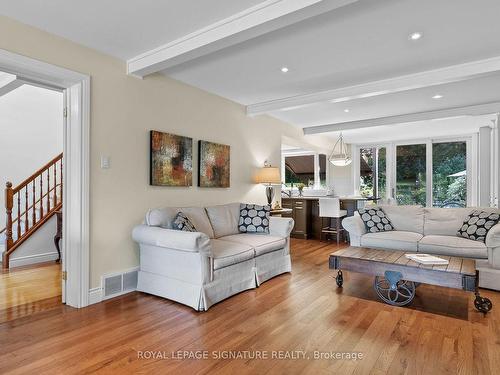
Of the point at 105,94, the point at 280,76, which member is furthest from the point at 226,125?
the point at 105,94

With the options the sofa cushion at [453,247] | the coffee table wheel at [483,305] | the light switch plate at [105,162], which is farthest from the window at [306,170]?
the light switch plate at [105,162]

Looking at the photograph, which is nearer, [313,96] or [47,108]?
[313,96]

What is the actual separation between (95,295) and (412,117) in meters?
5.45

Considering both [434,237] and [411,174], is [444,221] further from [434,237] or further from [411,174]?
[411,174]

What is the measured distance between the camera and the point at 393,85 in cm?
381

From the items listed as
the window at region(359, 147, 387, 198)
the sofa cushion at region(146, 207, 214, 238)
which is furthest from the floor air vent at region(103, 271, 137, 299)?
the window at region(359, 147, 387, 198)

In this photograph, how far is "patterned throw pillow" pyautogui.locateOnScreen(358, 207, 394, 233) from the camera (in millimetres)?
4418

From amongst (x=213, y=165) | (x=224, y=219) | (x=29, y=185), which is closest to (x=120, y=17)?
(x=213, y=165)

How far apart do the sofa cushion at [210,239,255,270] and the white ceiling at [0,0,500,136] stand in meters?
1.95

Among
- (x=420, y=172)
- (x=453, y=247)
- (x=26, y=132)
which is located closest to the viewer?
(x=453, y=247)

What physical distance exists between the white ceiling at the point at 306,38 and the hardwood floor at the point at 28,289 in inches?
95.5

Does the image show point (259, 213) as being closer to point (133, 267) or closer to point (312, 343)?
point (133, 267)

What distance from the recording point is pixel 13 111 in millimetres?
5191

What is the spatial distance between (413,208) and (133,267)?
389cm
